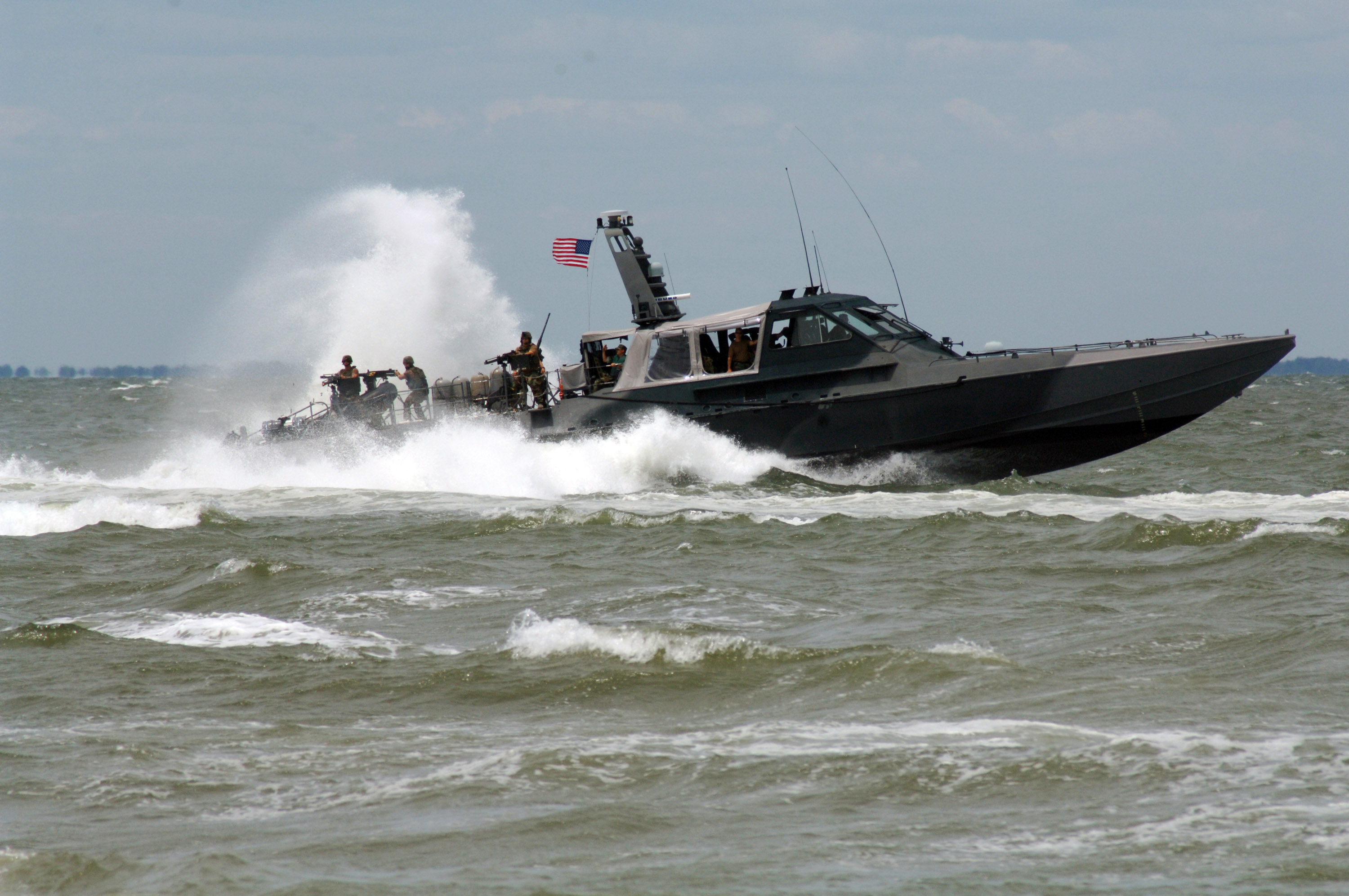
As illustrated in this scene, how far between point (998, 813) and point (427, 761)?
2625mm

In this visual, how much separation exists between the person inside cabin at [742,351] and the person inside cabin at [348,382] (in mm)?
6340

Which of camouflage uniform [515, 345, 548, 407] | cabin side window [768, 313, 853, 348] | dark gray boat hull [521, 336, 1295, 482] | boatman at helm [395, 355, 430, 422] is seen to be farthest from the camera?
boatman at helm [395, 355, 430, 422]

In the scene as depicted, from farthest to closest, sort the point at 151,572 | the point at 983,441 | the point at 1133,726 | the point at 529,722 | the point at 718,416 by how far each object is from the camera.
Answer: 1. the point at 718,416
2. the point at 983,441
3. the point at 151,572
4. the point at 529,722
5. the point at 1133,726

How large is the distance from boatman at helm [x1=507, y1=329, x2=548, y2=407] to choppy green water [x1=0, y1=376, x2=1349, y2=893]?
11.6 ft

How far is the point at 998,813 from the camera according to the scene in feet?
17.3

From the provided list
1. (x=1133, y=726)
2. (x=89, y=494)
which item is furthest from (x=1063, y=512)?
(x=89, y=494)

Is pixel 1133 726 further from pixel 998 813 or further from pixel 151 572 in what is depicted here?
pixel 151 572

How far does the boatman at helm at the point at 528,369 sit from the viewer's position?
18.5 meters

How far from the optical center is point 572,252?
1981 cm

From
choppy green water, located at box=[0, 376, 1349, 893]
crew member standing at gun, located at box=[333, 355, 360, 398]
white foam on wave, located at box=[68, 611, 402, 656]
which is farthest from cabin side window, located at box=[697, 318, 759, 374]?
white foam on wave, located at box=[68, 611, 402, 656]

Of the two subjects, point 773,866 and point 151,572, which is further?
point 151,572

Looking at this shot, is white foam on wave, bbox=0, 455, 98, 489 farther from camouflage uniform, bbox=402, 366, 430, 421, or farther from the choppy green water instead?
the choppy green water

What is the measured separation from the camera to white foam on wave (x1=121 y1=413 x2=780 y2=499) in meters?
17.1

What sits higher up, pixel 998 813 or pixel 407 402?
pixel 407 402
